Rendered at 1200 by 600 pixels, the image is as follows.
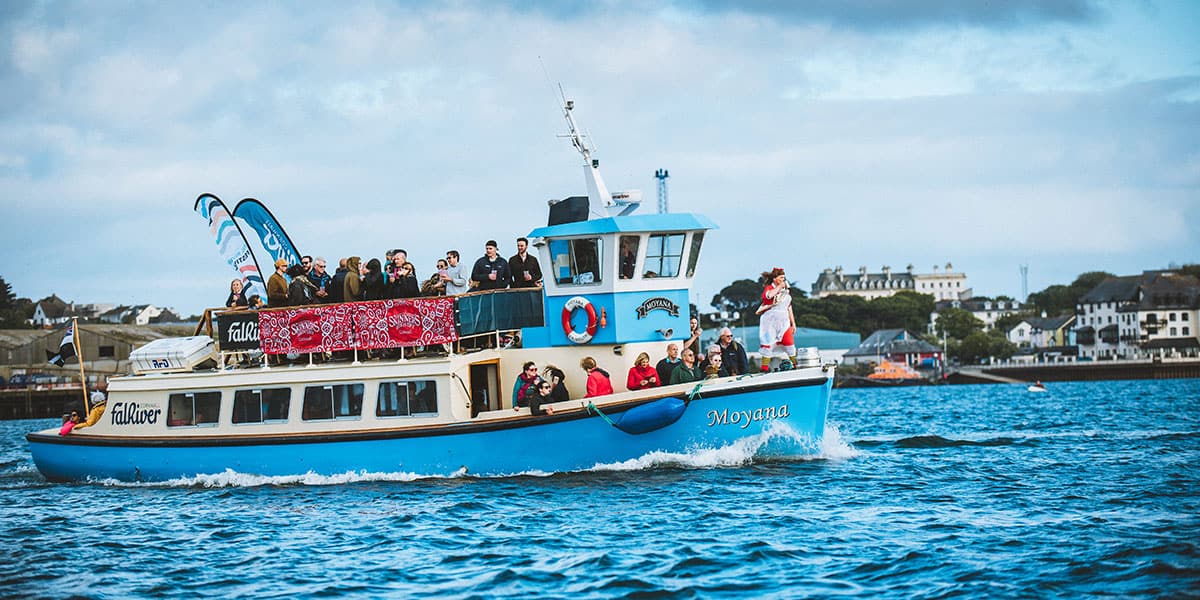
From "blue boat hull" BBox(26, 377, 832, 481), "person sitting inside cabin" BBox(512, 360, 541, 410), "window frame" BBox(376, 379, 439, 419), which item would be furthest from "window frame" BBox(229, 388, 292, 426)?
"person sitting inside cabin" BBox(512, 360, 541, 410)

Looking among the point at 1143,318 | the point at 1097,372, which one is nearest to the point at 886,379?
the point at 1097,372

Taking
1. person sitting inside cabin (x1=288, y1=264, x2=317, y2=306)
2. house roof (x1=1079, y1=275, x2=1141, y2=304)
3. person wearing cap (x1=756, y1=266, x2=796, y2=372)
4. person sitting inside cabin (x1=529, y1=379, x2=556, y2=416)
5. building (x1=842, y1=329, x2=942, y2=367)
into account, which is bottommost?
building (x1=842, y1=329, x2=942, y2=367)

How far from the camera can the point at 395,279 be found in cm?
2314

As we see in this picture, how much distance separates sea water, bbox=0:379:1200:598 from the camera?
45.6 feet

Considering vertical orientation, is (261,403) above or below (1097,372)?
above

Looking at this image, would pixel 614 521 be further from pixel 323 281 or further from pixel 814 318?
Answer: pixel 814 318

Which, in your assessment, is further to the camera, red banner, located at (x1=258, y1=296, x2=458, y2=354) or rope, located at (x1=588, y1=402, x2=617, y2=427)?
red banner, located at (x1=258, y1=296, x2=458, y2=354)

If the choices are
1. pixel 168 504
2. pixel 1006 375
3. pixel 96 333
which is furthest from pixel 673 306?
pixel 1006 375

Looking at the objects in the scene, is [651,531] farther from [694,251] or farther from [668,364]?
[694,251]

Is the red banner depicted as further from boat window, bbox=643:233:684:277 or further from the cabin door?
boat window, bbox=643:233:684:277

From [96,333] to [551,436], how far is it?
73400 mm

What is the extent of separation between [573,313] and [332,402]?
4626mm

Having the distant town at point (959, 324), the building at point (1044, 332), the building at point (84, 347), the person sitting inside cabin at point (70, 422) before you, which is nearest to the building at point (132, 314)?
the distant town at point (959, 324)

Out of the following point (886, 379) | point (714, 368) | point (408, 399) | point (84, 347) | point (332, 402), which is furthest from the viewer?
point (886, 379)
